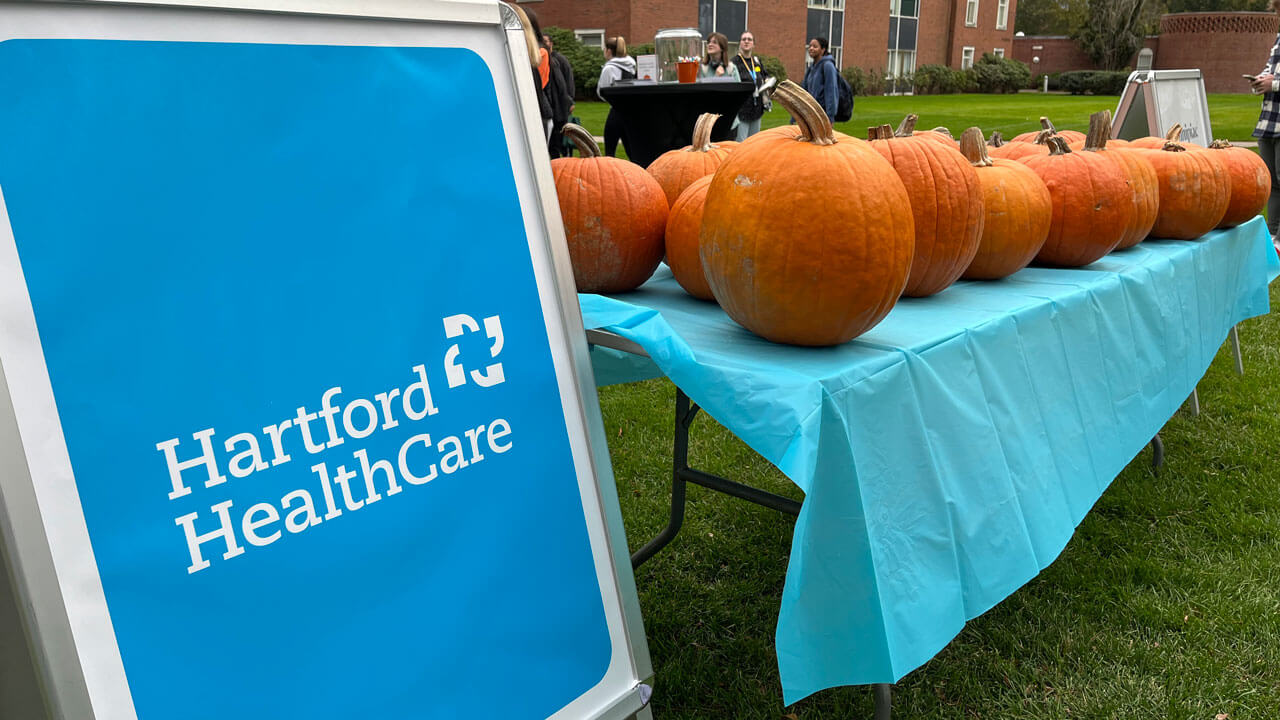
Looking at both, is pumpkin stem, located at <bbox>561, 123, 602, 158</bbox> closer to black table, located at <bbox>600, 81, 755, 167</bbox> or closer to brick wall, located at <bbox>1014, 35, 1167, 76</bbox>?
black table, located at <bbox>600, 81, 755, 167</bbox>

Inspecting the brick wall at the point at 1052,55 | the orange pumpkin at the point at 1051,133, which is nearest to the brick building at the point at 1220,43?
the brick wall at the point at 1052,55

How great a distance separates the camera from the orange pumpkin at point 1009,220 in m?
2.21

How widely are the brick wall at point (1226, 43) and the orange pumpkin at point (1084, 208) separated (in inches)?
1754

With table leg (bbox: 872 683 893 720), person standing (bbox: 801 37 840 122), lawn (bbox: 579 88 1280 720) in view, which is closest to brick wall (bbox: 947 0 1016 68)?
person standing (bbox: 801 37 840 122)

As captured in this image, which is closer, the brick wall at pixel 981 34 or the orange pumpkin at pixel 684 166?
the orange pumpkin at pixel 684 166

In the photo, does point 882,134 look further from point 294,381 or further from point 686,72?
point 686,72

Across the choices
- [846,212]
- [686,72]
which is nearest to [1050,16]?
[686,72]

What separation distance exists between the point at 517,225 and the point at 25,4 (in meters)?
0.62

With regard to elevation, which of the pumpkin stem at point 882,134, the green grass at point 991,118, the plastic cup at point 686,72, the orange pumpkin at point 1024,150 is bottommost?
the green grass at point 991,118

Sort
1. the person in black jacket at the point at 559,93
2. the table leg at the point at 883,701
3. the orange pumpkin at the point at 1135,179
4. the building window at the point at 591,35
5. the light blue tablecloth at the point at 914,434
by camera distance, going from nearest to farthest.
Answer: the light blue tablecloth at the point at 914,434 → the table leg at the point at 883,701 → the orange pumpkin at the point at 1135,179 → the person in black jacket at the point at 559,93 → the building window at the point at 591,35

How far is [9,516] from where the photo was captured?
32.8 inches

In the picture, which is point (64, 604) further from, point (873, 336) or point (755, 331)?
point (873, 336)

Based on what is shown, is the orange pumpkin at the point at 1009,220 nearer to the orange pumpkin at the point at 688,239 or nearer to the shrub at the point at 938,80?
the orange pumpkin at the point at 688,239

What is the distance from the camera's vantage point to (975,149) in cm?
243
